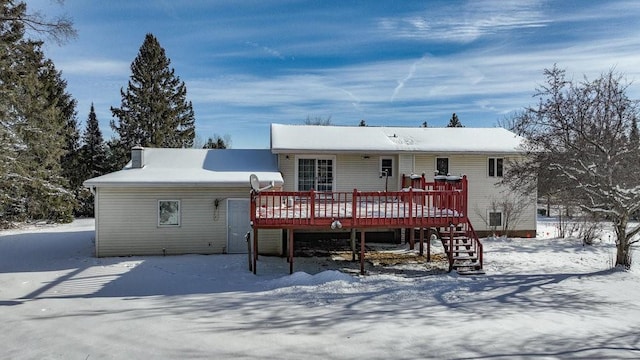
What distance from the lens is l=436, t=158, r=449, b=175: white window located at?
57.3 ft

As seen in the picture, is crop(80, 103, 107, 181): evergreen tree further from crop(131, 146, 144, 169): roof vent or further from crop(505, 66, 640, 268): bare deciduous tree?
crop(505, 66, 640, 268): bare deciduous tree

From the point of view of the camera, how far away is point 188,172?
14.8 metres

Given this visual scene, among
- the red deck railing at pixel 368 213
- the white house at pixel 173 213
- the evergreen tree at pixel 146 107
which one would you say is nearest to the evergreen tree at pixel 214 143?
the evergreen tree at pixel 146 107

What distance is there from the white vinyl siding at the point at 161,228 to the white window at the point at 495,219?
907cm

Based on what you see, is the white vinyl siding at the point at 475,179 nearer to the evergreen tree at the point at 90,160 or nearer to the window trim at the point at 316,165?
the window trim at the point at 316,165

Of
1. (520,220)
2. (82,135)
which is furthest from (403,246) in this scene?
(82,135)

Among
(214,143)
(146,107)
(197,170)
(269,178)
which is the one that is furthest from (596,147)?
(214,143)

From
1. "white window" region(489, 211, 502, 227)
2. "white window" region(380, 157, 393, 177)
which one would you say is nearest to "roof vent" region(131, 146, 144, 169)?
"white window" region(380, 157, 393, 177)

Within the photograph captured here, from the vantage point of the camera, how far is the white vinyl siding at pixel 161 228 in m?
13.6

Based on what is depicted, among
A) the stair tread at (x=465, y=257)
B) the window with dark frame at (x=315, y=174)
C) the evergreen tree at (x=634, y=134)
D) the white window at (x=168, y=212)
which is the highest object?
the evergreen tree at (x=634, y=134)

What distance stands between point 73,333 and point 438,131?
16.5 meters

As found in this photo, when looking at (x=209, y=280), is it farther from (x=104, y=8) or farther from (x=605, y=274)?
(x=605, y=274)

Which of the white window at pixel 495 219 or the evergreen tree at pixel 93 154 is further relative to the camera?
the evergreen tree at pixel 93 154

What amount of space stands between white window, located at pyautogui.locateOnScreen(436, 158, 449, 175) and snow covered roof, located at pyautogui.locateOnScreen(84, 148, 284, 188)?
6.47m
